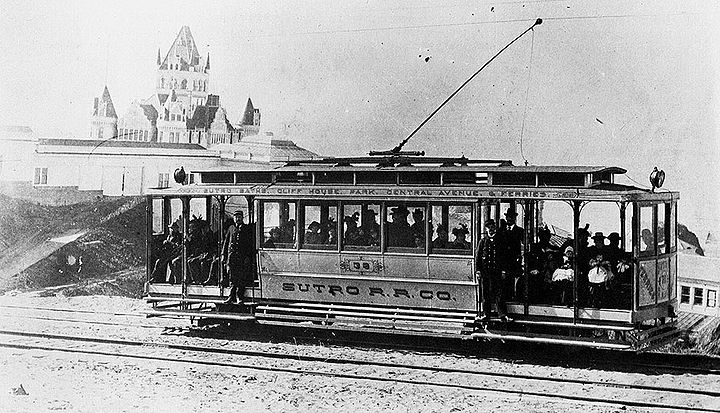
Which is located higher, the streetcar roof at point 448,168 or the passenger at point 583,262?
the streetcar roof at point 448,168

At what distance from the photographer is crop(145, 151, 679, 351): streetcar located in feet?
37.1

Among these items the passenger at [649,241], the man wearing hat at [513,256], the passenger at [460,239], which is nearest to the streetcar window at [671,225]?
the passenger at [649,241]

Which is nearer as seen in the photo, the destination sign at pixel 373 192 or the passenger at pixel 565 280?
the destination sign at pixel 373 192

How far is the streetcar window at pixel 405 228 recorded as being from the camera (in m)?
12.2

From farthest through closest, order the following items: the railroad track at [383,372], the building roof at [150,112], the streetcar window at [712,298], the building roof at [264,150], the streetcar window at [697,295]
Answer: the building roof at [150,112] → the building roof at [264,150] → the streetcar window at [697,295] → the streetcar window at [712,298] → the railroad track at [383,372]

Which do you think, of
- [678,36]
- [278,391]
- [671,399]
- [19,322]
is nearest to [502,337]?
[671,399]

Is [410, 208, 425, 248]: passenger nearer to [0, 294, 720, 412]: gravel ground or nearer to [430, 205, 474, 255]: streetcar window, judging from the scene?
[430, 205, 474, 255]: streetcar window

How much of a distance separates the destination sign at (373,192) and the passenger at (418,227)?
1.13 ft

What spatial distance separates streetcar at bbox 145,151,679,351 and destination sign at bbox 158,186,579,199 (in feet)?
0.07

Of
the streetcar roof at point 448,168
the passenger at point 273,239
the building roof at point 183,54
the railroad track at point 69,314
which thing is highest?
the building roof at point 183,54

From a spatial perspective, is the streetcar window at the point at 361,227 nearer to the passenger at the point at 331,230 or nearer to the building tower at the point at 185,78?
the passenger at the point at 331,230

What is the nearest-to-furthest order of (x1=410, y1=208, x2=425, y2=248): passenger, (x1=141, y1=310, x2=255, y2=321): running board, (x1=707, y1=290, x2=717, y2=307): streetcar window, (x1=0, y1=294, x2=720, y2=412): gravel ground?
(x1=0, y1=294, x2=720, y2=412): gravel ground → (x1=410, y1=208, x2=425, y2=248): passenger → (x1=141, y1=310, x2=255, y2=321): running board → (x1=707, y1=290, x2=717, y2=307): streetcar window

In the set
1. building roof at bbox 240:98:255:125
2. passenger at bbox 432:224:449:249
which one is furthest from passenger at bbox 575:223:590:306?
building roof at bbox 240:98:255:125

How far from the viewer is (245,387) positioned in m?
9.91
